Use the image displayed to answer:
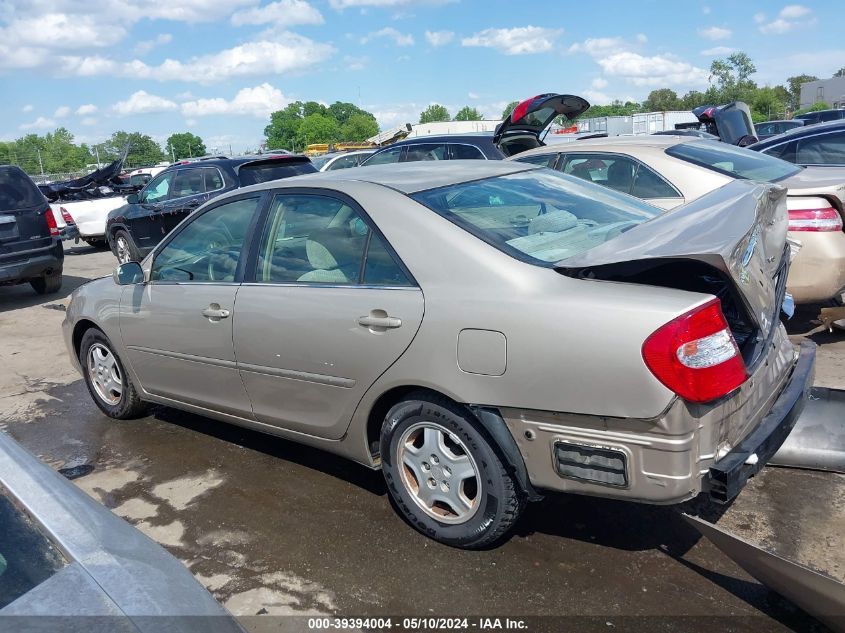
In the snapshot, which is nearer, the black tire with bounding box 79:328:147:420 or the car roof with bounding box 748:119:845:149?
the black tire with bounding box 79:328:147:420

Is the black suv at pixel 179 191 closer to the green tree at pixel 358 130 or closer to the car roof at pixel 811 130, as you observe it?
the car roof at pixel 811 130

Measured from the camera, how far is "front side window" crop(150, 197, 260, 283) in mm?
3998

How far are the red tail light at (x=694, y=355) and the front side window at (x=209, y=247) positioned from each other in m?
2.36

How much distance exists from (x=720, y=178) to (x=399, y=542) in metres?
3.98

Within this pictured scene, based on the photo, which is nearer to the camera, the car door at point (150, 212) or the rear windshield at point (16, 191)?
the rear windshield at point (16, 191)

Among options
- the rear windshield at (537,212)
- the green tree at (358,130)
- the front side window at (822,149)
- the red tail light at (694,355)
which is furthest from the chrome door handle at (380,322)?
the green tree at (358,130)

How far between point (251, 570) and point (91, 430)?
2.45 m

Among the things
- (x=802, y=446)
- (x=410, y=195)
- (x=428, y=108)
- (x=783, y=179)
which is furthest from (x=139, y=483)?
(x=428, y=108)

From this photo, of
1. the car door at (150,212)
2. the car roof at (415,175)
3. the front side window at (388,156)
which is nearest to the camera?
the car roof at (415,175)

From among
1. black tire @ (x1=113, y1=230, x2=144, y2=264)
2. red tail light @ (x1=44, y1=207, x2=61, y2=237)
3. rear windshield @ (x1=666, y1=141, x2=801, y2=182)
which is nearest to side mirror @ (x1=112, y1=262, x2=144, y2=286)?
rear windshield @ (x1=666, y1=141, x2=801, y2=182)

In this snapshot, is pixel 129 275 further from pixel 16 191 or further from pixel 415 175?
pixel 16 191

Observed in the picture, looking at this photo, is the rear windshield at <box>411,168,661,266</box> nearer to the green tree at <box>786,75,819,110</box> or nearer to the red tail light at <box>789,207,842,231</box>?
the red tail light at <box>789,207,842,231</box>

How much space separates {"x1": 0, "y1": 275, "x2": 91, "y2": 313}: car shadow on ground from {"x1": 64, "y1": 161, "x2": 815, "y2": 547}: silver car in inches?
273

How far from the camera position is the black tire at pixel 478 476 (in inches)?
116
